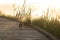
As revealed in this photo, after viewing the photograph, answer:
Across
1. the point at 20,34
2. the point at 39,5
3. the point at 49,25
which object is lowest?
the point at 20,34

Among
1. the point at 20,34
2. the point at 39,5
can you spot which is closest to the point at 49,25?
the point at 20,34

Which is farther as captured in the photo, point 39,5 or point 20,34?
point 39,5

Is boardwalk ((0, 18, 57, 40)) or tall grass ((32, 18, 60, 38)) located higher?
tall grass ((32, 18, 60, 38))

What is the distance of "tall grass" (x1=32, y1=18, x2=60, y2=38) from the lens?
560 cm

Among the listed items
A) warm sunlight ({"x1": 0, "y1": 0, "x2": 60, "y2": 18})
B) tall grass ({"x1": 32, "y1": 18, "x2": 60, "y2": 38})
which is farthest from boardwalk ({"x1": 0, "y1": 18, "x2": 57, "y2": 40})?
warm sunlight ({"x1": 0, "y1": 0, "x2": 60, "y2": 18})

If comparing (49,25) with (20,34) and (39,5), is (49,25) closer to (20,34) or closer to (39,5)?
(20,34)

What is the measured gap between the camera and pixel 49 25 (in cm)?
620

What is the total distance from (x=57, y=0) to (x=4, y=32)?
212cm

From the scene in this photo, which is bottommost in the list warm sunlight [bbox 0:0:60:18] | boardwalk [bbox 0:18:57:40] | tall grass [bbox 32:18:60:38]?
boardwalk [bbox 0:18:57:40]

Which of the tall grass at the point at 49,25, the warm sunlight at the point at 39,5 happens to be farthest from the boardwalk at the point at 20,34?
the warm sunlight at the point at 39,5

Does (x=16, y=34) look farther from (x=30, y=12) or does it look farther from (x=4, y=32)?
(x=30, y=12)

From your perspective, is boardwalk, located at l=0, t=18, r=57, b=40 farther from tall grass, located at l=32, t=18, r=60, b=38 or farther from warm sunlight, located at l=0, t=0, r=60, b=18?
warm sunlight, located at l=0, t=0, r=60, b=18

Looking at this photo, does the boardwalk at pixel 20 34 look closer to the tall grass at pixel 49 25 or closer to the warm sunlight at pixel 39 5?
the tall grass at pixel 49 25

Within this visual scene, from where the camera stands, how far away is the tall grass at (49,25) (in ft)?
18.4
